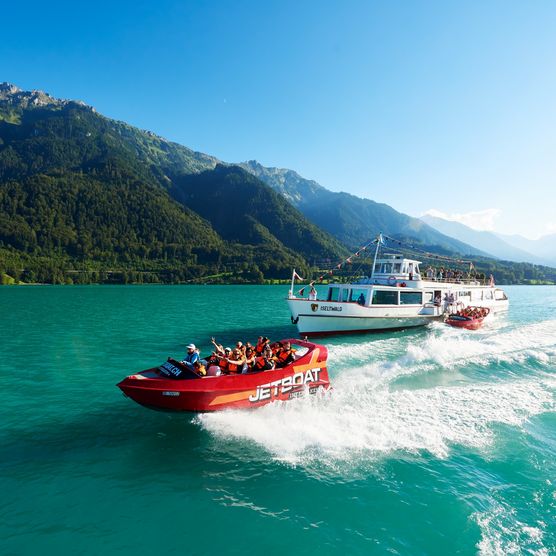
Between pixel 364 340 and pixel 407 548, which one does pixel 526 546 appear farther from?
pixel 364 340

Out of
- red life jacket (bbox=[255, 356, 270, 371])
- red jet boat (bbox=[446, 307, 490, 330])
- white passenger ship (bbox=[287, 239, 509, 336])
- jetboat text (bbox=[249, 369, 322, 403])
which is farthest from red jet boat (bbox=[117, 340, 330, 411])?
red jet boat (bbox=[446, 307, 490, 330])

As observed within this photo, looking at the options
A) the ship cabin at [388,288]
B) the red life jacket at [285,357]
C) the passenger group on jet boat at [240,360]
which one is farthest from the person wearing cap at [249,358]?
the ship cabin at [388,288]

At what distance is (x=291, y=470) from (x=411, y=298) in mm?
31537

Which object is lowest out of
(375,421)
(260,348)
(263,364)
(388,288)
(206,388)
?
(375,421)

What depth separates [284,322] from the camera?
A: 45812mm

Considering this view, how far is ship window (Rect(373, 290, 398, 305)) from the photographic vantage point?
36.4 meters

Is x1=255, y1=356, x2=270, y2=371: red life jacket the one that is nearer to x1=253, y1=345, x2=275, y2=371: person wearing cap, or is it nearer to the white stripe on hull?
x1=253, y1=345, x2=275, y2=371: person wearing cap

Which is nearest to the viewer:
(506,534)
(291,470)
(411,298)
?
(506,534)

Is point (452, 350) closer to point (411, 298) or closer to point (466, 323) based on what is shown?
point (411, 298)

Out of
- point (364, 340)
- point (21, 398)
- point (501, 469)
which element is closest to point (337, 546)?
point (501, 469)

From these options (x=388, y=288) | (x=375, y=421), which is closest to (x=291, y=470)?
(x=375, y=421)

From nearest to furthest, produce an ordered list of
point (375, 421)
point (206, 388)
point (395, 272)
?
point (206, 388) → point (375, 421) → point (395, 272)

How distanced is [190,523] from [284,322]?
3718 cm

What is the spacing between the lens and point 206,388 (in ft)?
43.1
